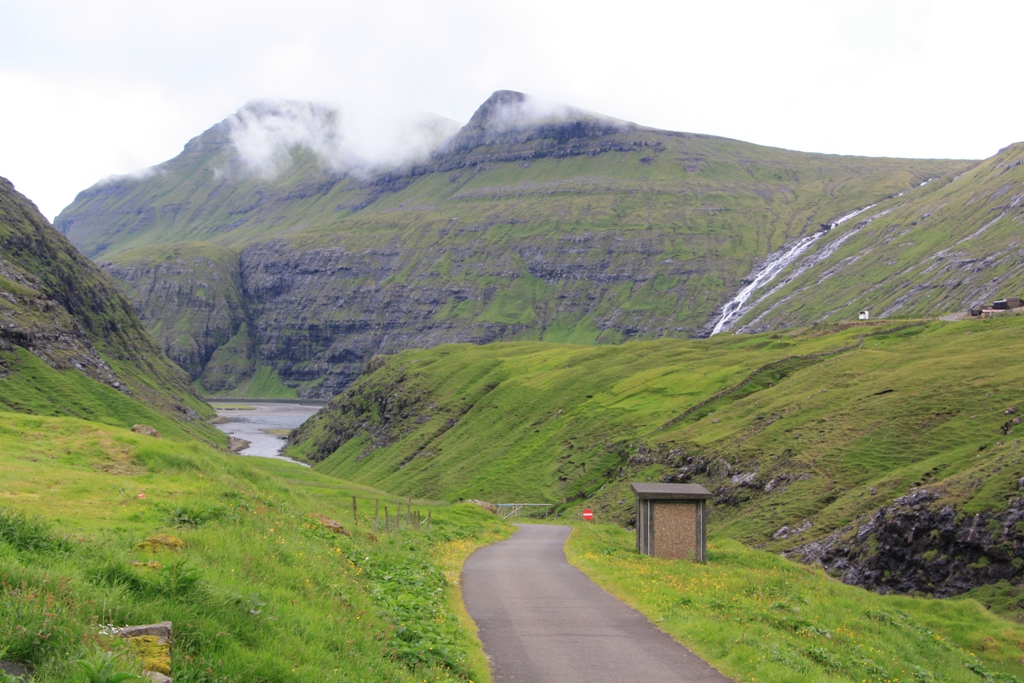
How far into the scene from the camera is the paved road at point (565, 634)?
52.9 feet

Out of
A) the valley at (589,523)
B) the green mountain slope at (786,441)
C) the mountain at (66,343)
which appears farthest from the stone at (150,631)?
the mountain at (66,343)

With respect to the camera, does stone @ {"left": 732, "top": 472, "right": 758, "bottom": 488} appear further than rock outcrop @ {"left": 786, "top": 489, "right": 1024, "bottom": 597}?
Yes

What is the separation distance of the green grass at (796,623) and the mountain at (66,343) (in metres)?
79.6

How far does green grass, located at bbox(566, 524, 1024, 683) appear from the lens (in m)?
18.3

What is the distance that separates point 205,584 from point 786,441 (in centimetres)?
6323

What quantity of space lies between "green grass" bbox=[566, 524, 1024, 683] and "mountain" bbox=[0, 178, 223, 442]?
7960 centimetres

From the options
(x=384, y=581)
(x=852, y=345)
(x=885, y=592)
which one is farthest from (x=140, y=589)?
(x=852, y=345)

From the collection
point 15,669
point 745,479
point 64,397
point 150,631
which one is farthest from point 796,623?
point 64,397

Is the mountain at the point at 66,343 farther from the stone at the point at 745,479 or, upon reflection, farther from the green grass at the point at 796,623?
the green grass at the point at 796,623

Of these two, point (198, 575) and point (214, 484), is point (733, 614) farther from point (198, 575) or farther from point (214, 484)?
point (214, 484)

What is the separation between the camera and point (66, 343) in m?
121

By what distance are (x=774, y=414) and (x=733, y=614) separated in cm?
5745

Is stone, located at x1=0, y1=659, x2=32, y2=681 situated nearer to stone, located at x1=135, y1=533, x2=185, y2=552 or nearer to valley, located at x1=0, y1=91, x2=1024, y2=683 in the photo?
valley, located at x1=0, y1=91, x2=1024, y2=683

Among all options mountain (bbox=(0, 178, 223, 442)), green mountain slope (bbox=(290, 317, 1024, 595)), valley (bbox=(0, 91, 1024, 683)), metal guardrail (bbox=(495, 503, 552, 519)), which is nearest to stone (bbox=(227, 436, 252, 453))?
mountain (bbox=(0, 178, 223, 442))
